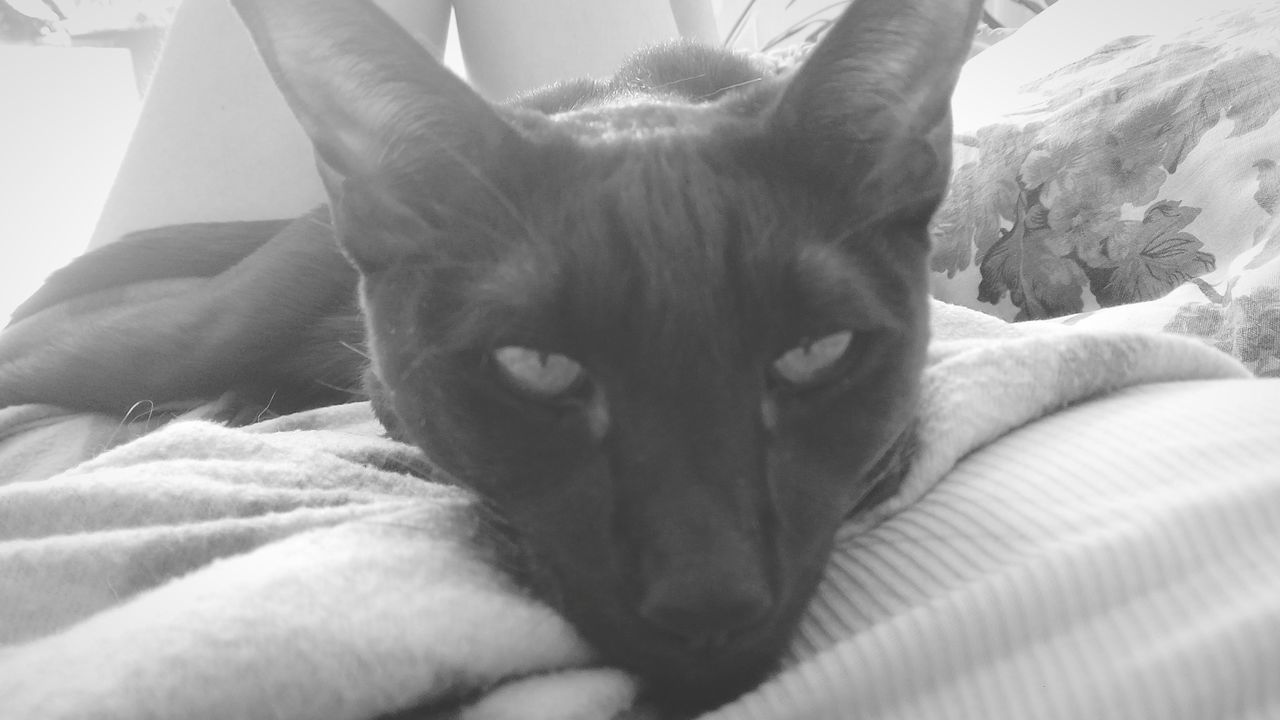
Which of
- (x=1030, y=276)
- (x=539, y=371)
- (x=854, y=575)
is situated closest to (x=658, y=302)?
(x=539, y=371)

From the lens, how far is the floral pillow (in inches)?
35.4

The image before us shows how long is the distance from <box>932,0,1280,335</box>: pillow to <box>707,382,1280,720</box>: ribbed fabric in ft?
1.42

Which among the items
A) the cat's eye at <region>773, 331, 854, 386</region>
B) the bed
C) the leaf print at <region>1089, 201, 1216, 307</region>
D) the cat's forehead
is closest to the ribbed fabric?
the bed

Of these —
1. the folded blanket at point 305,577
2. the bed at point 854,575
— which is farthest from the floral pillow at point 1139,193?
the folded blanket at point 305,577

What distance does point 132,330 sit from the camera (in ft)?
3.76

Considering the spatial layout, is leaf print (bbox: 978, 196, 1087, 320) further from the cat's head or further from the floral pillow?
the cat's head

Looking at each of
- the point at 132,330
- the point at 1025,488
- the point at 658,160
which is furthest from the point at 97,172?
the point at 1025,488

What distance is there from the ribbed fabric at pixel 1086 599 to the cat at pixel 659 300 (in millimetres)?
59

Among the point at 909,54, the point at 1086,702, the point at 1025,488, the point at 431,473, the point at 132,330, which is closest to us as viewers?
the point at 1086,702

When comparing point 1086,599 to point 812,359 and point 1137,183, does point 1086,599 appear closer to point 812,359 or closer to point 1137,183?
point 812,359

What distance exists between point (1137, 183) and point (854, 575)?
0.79 meters

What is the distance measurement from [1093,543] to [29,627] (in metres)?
0.57

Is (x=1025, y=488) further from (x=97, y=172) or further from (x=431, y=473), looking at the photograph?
(x=97, y=172)

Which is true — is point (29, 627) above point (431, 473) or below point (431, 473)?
above
